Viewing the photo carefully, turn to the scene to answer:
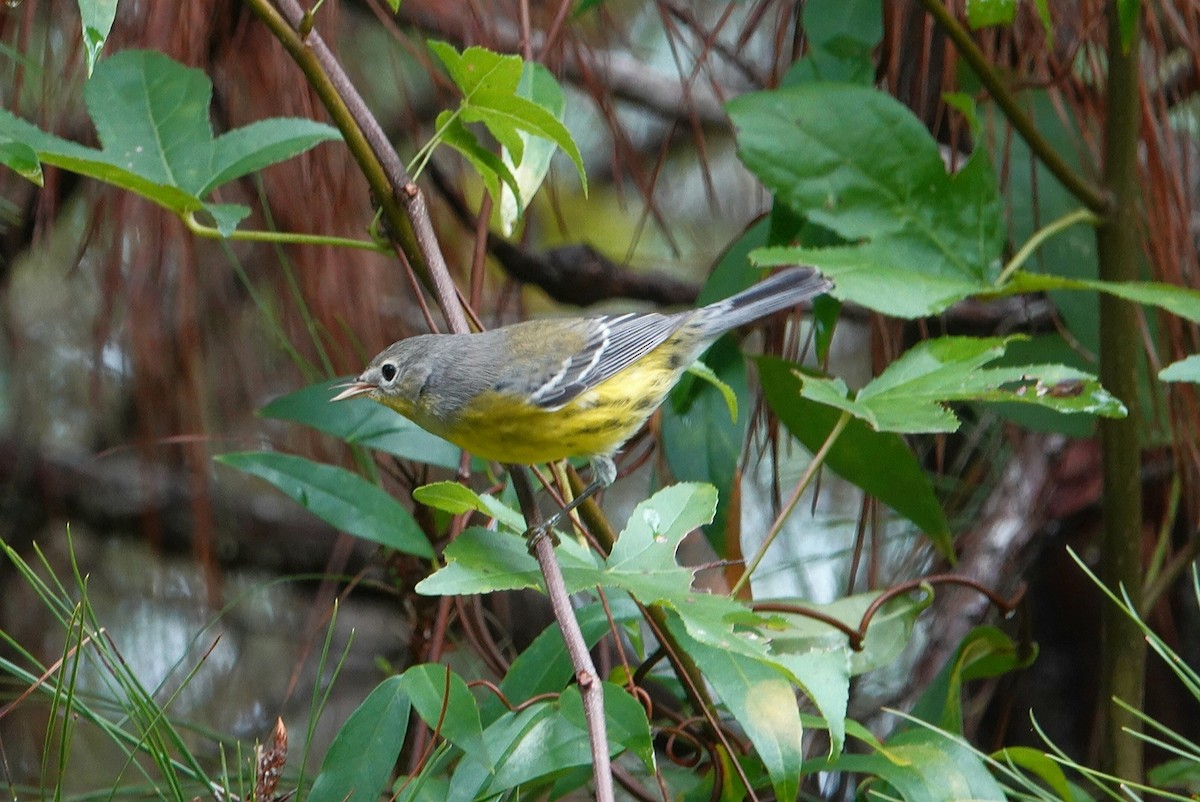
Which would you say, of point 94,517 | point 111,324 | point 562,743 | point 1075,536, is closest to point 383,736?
point 562,743

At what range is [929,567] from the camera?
2.82 metres

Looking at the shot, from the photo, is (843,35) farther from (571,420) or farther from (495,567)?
(495,567)

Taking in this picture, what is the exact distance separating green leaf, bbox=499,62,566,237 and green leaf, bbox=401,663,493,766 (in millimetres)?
707

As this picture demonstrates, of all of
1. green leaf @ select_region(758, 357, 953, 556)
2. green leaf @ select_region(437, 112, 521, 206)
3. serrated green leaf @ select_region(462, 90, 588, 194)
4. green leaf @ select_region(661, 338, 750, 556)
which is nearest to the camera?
serrated green leaf @ select_region(462, 90, 588, 194)

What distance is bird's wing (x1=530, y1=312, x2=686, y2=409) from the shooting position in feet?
7.00

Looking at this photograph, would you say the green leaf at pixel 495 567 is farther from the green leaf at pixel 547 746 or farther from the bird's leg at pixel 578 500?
the green leaf at pixel 547 746

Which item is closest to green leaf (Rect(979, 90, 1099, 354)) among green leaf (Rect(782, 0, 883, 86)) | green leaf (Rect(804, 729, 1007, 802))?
green leaf (Rect(782, 0, 883, 86))

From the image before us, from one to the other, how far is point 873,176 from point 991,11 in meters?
0.33

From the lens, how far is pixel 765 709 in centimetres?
135

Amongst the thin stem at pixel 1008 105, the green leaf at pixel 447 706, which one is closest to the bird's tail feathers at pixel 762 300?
the thin stem at pixel 1008 105

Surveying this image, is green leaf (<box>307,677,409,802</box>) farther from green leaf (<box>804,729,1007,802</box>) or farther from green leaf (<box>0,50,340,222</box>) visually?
green leaf (<box>0,50,340,222</box>)

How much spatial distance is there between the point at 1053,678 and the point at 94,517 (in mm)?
2301

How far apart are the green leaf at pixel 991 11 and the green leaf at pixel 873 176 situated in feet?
0.74

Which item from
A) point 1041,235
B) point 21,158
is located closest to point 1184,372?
point 1041,235
